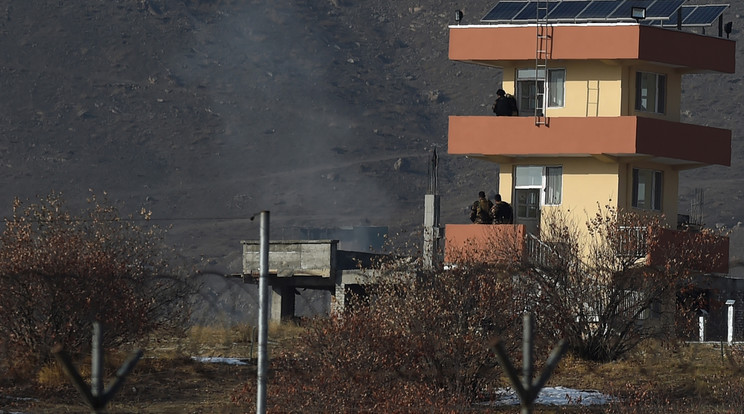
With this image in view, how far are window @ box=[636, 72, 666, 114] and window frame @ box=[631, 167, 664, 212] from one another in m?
1.81

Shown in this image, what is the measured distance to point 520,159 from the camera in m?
50.3

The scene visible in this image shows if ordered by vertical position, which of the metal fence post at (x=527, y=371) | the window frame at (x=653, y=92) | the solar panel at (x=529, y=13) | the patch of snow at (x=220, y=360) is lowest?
the patch of snow at (x=220, y=360)

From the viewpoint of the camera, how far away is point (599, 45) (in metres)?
48.2

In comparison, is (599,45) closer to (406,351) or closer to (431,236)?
(431,236)

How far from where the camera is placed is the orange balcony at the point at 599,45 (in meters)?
48.1

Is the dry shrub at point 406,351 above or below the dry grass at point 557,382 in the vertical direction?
above

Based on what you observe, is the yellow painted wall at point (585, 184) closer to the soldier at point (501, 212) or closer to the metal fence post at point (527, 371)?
the soldier at point (501, 212)

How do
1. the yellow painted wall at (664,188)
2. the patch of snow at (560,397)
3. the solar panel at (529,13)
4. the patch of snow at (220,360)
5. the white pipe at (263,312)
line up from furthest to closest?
the solar panel at (529,13) < the yellow painted wall at (664,188) < the patch of snow at (220,360) < the patch of snow at (560,397) < the white pipe at (263,312)

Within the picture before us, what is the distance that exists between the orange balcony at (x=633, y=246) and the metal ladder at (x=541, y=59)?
148 inches

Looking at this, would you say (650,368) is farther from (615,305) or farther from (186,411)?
(186,411)

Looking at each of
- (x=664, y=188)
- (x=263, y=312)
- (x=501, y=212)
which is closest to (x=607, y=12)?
(x=664, y=188)

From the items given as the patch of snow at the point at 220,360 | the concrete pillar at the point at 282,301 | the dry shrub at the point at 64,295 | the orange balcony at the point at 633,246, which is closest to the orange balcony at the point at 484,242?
the orange balcony at the point at 633,246

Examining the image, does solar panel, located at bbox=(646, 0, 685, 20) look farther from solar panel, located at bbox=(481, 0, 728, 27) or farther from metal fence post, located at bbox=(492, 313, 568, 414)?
metal fence post, located at bbox=(492, 313, 568, 414)

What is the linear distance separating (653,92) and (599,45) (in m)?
2.85
